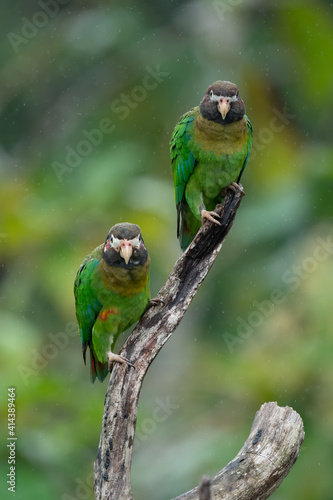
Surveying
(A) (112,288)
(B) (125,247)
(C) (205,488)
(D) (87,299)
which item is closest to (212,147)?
(B) (125,247)

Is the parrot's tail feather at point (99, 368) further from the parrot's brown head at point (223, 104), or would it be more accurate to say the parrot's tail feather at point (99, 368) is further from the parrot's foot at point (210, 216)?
the parrot's brown head at point (223, 104)

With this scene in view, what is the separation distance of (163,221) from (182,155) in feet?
6.08

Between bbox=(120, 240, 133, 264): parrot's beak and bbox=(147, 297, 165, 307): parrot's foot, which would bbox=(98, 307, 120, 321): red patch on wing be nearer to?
bbox=(147, 297, 165, 307): parrot's foot

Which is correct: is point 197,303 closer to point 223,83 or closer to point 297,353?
point 297,353

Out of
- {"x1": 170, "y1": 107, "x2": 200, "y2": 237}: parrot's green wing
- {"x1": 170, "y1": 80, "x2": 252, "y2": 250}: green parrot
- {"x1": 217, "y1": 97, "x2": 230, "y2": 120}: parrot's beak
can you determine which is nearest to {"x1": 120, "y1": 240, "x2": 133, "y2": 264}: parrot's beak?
{"x1": 170, "y1": 80, "x2": 252, "y2": 250}: green parrot

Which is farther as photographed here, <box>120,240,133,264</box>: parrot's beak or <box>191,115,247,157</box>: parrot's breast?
<box>191,115,247,157</box>: parrot's breast

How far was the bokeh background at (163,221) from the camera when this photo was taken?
8.30 meters

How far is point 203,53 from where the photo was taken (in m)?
11.2

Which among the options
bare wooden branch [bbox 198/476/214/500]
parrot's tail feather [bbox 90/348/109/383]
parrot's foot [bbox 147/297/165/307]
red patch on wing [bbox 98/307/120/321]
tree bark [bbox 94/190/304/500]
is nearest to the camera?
bare wooden branch [bbox 198/476/214/500]

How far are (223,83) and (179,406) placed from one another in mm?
4922

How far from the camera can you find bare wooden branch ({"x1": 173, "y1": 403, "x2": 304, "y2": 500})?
5418mm

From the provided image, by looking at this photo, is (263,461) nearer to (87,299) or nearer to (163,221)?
(87,299)

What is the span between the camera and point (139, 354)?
19.8 feet

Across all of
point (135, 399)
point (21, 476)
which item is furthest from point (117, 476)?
point (21, 476)
